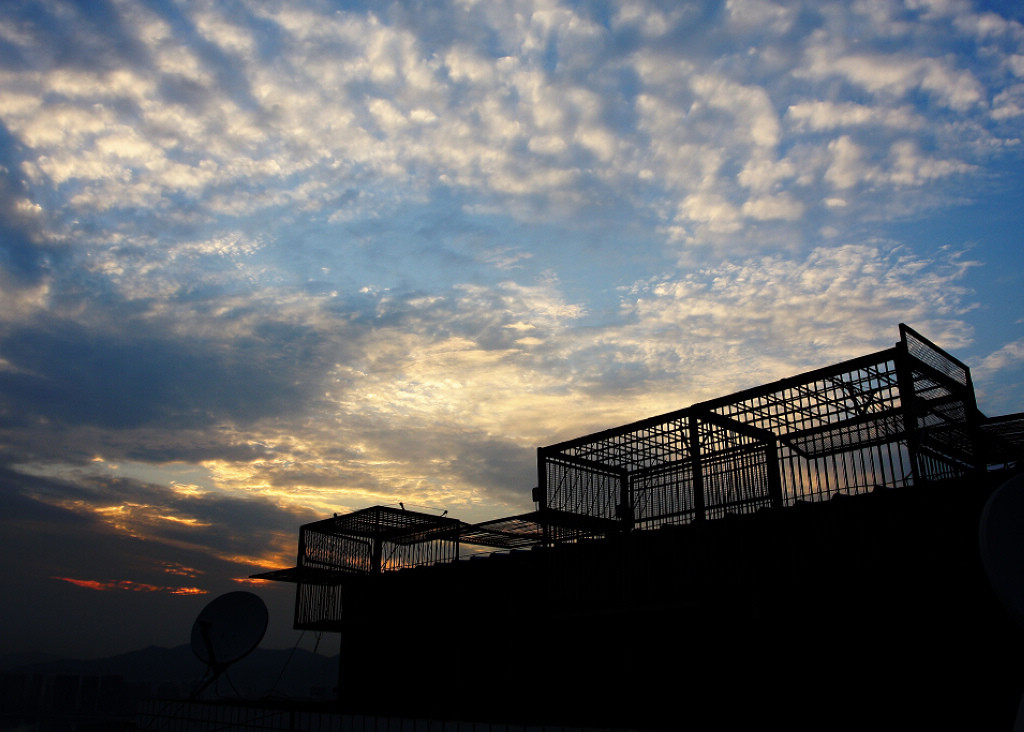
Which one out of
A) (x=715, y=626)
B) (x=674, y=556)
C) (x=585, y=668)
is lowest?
(x=585, y=668)

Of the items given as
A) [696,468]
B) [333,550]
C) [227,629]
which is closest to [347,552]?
[333,550]

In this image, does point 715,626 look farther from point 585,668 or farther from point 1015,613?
point 1015,613

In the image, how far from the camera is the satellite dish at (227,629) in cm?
2520

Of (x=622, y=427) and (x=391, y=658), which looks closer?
(x=622, y=427)

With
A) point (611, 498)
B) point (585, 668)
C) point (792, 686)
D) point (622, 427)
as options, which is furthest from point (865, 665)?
point (611, 498)

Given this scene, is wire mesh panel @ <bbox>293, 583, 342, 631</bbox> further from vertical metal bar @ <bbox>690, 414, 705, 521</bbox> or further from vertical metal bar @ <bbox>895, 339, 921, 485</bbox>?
vertical metal bar @ <bbox>895, 339, 921, 485</bbox>

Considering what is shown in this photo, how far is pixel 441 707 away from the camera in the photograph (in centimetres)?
2270

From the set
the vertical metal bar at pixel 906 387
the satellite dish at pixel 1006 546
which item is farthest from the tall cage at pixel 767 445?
the satellite dish at pixel 1006 546

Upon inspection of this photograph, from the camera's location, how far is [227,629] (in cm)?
2584

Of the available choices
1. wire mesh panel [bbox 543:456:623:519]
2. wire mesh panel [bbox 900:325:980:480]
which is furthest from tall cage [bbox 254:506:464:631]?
wire mesh panel [bbox 900:325:980:480]

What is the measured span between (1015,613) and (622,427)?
46.1ft

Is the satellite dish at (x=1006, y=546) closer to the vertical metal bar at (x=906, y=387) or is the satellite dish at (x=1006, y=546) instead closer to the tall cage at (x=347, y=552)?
the vertical metal bar at (x=906, y=387)

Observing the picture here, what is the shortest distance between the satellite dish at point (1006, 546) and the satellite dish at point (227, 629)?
23122mm

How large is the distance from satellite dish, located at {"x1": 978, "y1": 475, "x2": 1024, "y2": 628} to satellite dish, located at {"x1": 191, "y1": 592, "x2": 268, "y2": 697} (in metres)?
23.1
